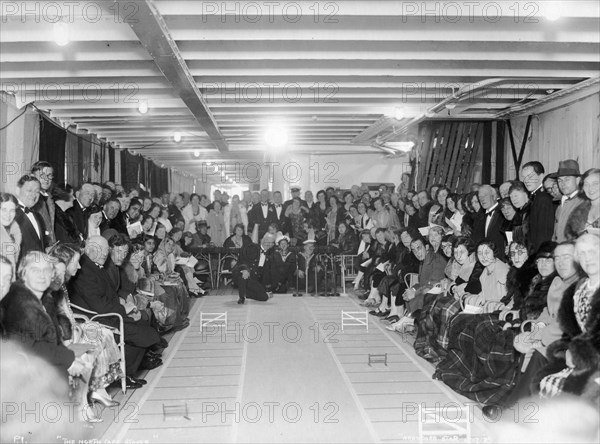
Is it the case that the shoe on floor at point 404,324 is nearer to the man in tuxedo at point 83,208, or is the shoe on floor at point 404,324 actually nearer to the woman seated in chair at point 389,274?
the woman seated in chair at point 389,274

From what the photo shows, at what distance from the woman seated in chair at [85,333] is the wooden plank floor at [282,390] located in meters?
0.19

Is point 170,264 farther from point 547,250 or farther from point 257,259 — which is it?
point 547,250

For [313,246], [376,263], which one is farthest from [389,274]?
[313,246]

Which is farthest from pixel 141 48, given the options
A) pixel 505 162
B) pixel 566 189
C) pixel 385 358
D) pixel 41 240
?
pixel 505 162

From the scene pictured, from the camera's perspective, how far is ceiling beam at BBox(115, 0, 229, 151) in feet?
13.2

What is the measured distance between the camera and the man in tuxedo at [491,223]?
5887 millimetres

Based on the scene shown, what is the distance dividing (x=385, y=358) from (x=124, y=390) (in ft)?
6.84

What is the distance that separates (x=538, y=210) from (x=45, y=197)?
13.4ft

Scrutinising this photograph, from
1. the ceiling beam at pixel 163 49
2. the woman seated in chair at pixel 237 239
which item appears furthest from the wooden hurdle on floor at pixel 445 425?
the woman seated in chair at pixel 237 239

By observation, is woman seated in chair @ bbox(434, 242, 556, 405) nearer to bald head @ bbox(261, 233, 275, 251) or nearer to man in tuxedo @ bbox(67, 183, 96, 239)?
man in tuxedo @ bbox(67, 183, 96, 239)

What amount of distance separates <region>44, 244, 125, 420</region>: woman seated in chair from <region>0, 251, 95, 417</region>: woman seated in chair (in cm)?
24

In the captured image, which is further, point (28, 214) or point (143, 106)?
point (143, 106)

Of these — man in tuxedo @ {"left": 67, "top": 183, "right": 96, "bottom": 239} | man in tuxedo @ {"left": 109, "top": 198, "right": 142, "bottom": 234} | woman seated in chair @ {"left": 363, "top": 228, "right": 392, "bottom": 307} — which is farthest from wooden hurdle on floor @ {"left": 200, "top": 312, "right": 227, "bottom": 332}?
woman seated in chair @ {"left": 363, "top": 228, "right": 392, "bottom": 307}

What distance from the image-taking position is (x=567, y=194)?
4.96m
